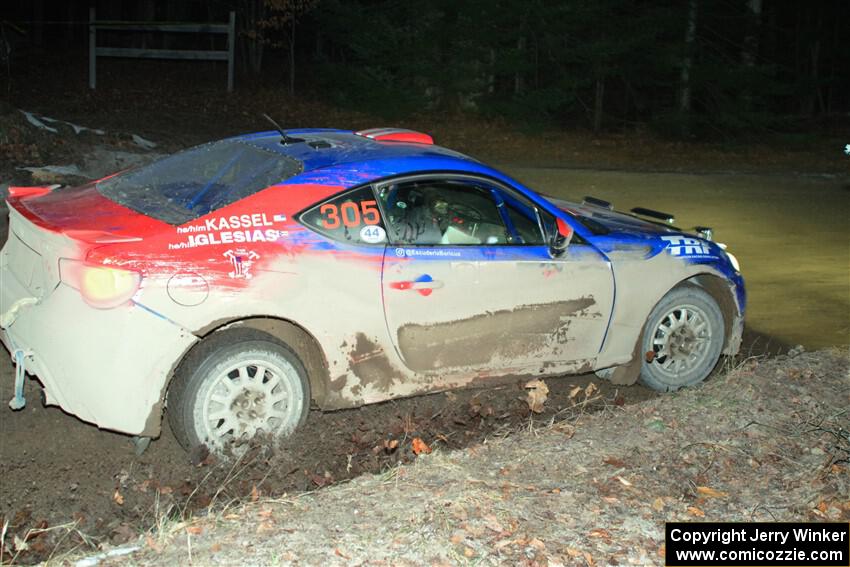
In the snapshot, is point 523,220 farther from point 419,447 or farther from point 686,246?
point 419,447

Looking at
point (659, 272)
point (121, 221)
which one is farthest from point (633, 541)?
point (121, 221)

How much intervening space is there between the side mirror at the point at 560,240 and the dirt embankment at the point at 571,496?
999mm

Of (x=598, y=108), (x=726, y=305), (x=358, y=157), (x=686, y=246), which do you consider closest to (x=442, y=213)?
(x=358, y=157)

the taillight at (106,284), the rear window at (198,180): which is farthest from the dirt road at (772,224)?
the taillight at (106,284)

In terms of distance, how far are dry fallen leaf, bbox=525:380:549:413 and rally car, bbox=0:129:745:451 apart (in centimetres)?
12

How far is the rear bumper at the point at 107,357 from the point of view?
15.3ft

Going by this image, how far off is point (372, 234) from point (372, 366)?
717mm

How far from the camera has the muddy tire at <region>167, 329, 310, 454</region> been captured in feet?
16.1

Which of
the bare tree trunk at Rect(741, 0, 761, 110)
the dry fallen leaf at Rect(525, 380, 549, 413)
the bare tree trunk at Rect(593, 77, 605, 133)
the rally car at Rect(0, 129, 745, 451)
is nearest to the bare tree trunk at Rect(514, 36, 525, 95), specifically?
the bare tree trunk at Rect(593, 77, 605, 133)

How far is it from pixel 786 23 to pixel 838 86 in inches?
135

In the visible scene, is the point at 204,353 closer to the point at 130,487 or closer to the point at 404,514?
the point at 130,487

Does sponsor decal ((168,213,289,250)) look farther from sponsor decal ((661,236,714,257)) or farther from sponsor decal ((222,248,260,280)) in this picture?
sponsor decal ((661,236,714,257))

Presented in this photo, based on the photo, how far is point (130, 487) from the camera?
493 centimetres

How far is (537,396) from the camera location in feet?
19.8
